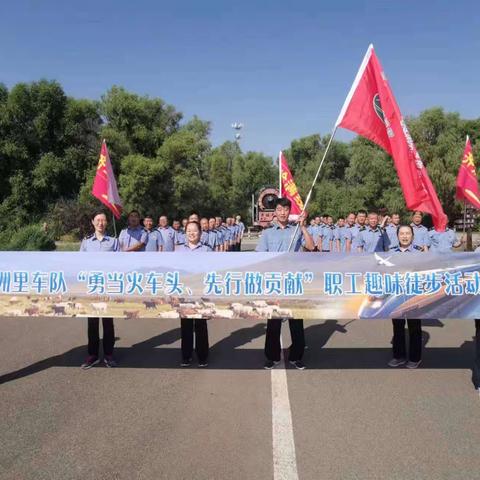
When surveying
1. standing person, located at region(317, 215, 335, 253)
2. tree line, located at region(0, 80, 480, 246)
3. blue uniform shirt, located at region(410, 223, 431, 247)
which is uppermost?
tree line, located at region(0, 80, 480, 246)

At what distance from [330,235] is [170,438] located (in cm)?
1356

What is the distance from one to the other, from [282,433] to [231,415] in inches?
21.2

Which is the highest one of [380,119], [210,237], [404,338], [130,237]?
[380,119]

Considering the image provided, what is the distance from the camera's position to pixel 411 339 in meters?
5.45

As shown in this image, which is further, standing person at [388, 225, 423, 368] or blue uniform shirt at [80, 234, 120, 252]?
blue uniform shirt at [80, 234, 120, 252]

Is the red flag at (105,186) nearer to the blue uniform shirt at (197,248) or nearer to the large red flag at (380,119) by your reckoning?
the blue uniform shirt at (197,248)

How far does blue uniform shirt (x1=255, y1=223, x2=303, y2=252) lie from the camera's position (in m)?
5.59

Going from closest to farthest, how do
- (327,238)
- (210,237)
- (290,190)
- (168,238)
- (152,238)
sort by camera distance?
(152,238) < (168,238) < (290,190) < (210,237) < (327,238)

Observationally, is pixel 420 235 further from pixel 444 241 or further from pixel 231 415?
pixel 231 415

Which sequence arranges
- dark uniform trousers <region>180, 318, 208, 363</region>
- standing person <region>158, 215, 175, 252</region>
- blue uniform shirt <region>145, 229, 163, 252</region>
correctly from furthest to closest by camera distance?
standing person <region>158, 215, 175, 252</region>, blue uniform shirt <region>145, 229, 163, 252</region>, dark uniform trousers <region>180, 318, 208, 363</region>

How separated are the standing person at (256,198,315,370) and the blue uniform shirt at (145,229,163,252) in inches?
180

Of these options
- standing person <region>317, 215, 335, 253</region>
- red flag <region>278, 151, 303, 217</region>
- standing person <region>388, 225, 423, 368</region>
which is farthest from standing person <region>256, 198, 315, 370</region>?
standing person <region>317, 215, 335, 253</region>

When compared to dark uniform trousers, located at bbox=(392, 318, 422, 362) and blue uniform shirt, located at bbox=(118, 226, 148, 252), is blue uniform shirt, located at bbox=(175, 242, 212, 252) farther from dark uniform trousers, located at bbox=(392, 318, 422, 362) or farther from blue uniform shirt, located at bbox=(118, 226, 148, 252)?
blue uniform shirt, located at bbox=(118, 226, 148, 252)

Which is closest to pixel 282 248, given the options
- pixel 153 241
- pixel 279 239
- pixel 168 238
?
pixel 279 239
